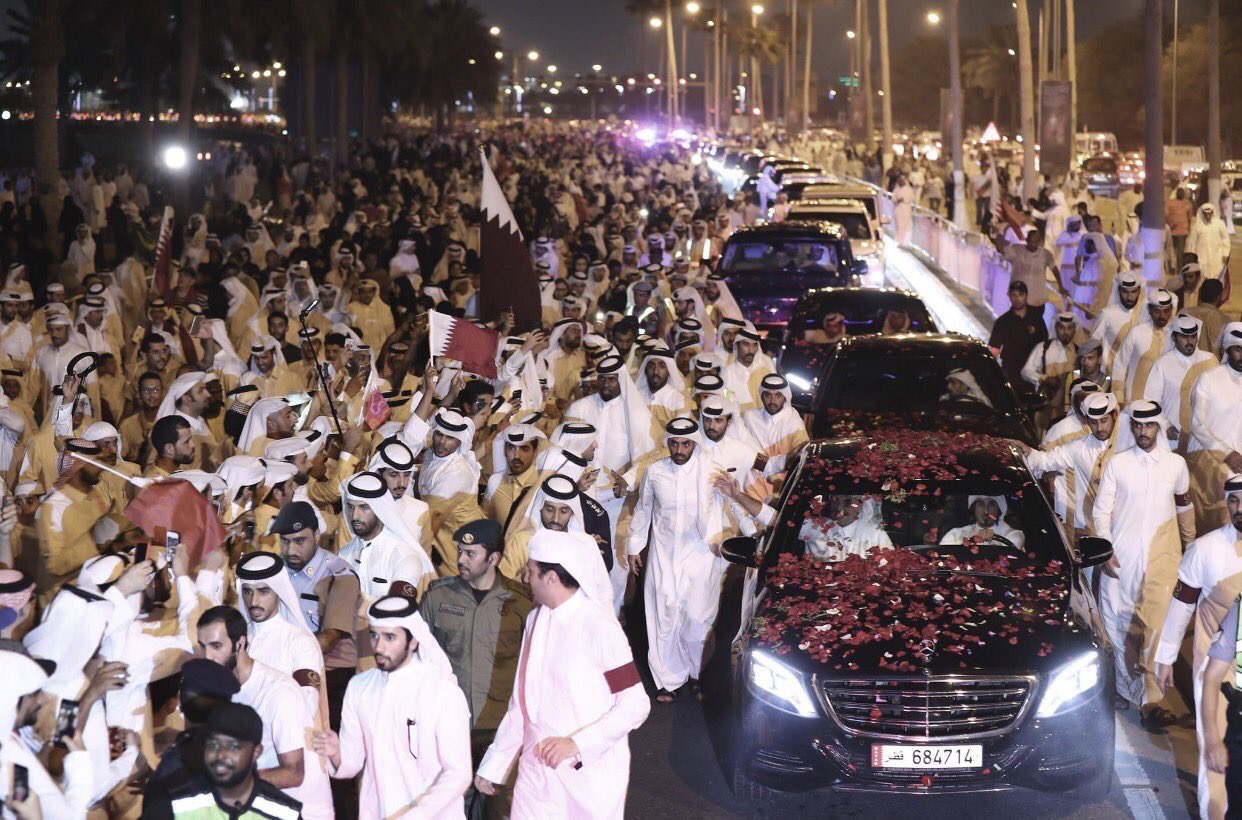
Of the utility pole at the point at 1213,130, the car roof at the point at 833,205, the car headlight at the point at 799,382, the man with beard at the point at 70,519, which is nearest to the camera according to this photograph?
the man with beard at the point at 70,519

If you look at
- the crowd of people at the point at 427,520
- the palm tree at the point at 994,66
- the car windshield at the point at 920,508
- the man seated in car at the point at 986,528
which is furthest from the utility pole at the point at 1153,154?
the palm tree at the point at 994,66

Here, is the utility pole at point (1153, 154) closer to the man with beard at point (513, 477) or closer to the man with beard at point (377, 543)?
the man with beard at point (513, 477)

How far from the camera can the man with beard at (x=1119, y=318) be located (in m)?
14.5

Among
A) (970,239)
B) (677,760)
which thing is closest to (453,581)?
(677,760)

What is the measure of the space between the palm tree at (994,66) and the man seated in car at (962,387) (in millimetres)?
109532

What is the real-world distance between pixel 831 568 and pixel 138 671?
3163 millimetres

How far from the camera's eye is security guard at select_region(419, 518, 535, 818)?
7195mm

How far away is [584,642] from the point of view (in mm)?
6258

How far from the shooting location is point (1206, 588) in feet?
25.3

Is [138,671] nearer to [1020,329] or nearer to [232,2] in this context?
[1020,329]

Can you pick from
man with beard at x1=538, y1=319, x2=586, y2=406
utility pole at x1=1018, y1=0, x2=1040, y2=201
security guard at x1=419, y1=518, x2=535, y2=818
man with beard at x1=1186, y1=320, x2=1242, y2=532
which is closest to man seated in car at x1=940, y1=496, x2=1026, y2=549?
security guard at x1=419, y1=518, x2=535, y2=818

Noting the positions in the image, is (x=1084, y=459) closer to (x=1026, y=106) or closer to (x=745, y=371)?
(x=745, y=371)

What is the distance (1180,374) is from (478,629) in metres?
6.61

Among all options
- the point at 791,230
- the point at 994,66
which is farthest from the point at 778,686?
the point at 994,66
